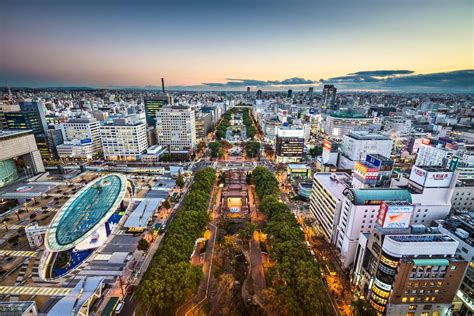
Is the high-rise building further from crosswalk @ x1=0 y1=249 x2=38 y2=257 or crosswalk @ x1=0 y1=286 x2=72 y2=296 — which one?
crosswalk @ x1=0 y1=286 x2=72 y2=296

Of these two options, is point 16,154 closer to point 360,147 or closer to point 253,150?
point 253,150

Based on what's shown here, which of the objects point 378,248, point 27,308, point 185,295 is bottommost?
point 185,295

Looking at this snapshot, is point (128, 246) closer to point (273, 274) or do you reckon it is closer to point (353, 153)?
point (273, 274)

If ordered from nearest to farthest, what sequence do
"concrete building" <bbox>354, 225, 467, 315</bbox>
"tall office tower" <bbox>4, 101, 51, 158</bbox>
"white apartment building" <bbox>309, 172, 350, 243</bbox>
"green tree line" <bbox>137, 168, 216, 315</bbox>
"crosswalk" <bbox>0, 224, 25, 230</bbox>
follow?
"concrete building" <bbox>354, 225, 467, 315</bbox> < "green tree line" <bbox>137, 168, 216, 315</bbox> < "white apartment building" <bbox>309, 172, 350, 243</bbox> < "crosswalk" <bbox>0, 224, 25, 230</bbox> < "tall office tower" <bbox>4, 101, 51, 158</bbox>

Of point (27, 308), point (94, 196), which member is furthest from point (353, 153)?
point (27, 308)

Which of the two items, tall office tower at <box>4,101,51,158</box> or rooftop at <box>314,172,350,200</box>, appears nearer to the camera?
rooftop at <box>314,172,350,200</box>

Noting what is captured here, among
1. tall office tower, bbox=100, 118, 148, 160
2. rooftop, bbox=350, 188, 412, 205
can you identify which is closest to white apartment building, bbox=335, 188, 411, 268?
rooftop, bbox=350, 188, 412, 205

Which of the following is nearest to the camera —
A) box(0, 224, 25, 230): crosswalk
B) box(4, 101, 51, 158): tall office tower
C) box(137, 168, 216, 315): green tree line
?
box(137, 168, 216, 315): green tree line

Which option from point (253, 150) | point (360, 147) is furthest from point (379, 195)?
point (253, 150)
